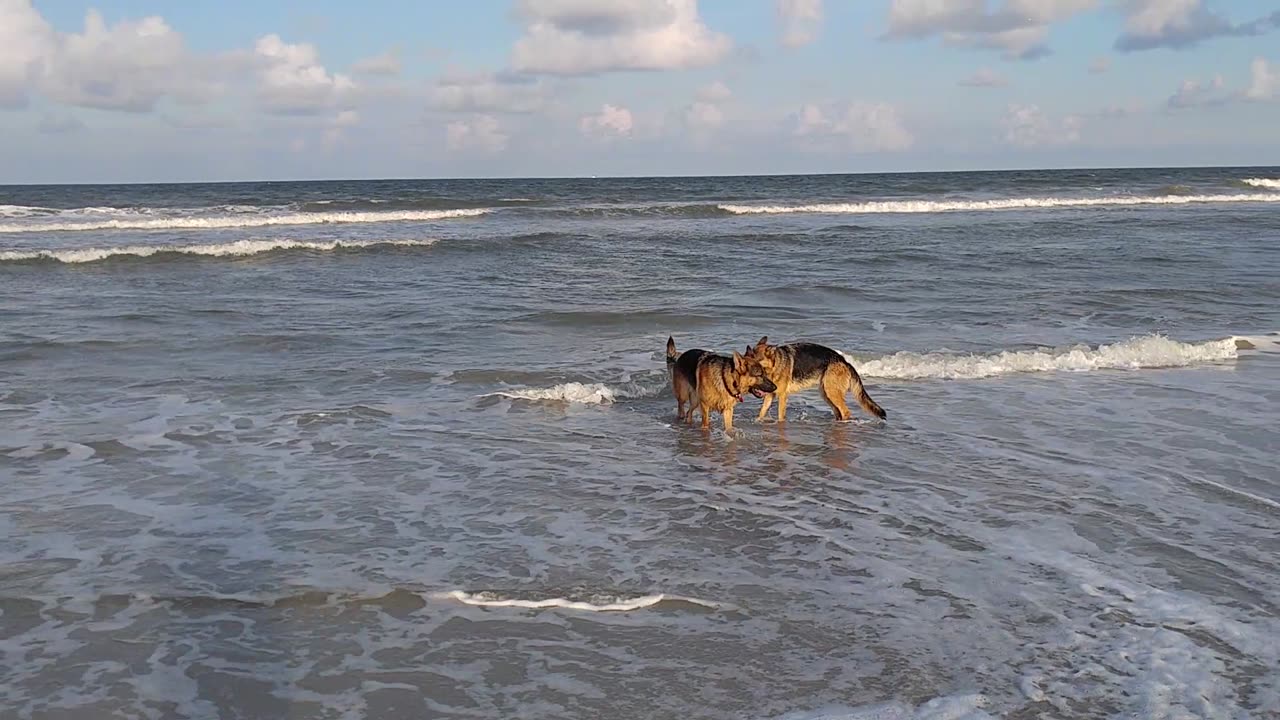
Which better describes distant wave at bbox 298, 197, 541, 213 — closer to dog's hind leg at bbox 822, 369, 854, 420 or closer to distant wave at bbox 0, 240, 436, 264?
distant wave at bbox 0, 240, 436, 264

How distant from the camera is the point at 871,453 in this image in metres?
7.73

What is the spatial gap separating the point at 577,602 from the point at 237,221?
110 feet

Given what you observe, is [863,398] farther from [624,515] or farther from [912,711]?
[912,711]

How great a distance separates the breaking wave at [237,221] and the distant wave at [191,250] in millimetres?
8611

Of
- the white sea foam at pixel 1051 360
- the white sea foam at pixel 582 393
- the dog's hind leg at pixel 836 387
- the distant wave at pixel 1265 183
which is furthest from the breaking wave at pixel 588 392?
the distant wave at pixel 1265 183

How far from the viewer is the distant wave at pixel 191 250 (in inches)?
888

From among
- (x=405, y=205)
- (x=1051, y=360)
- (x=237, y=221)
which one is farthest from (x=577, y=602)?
(x=405, y=205)

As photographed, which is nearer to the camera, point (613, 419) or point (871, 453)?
point (871, 453)

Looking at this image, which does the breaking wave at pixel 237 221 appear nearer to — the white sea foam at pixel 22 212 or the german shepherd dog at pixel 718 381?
the white sea foam at pixel 22 212

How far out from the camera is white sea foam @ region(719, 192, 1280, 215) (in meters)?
42.1

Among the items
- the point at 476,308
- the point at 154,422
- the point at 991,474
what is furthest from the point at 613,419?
the point at 476,308

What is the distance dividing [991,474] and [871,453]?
0.98 meters

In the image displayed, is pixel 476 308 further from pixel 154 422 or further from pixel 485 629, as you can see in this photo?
pixel 485 629

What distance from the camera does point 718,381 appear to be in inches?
331
